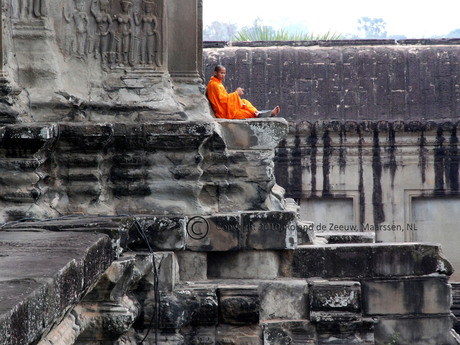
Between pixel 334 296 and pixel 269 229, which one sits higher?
pixel 269 229

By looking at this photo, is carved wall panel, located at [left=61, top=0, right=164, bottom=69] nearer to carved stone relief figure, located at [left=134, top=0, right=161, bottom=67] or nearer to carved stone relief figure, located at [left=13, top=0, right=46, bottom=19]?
carved stone relief figure, located at [left=134, top=0, right=161, bottom=67]

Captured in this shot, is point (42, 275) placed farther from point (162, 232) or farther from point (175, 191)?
point (175, 191)

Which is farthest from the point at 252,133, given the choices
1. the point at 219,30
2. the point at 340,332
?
the point at 219,30

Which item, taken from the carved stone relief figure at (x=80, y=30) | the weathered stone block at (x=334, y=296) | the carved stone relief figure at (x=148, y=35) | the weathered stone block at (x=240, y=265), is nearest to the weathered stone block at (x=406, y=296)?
the weathered stone block at (x=334, y=296)

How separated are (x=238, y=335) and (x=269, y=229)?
77 cm

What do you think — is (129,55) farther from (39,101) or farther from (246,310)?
(246,310)

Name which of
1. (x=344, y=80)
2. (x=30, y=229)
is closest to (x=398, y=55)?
(x=344, y=80)

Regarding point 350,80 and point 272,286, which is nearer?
point 272,286

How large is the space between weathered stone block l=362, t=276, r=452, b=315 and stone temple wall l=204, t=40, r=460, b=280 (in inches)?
311

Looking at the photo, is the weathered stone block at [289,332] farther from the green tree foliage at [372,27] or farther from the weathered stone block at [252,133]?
the green tree foliage at [372,27]

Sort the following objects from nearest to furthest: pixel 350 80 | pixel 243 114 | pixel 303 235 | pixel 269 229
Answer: pixel 269 229
pixel 303 235
pixel 243 114
pixel 350 80

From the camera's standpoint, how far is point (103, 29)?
600cm

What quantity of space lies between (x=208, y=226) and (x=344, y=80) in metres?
9.43

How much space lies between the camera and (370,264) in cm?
612
